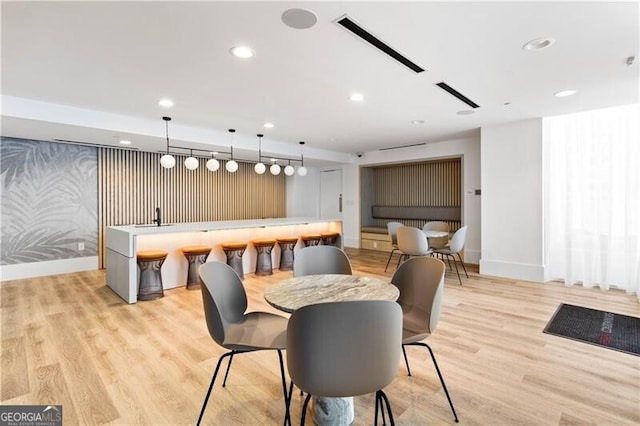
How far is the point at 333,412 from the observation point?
1.77 m

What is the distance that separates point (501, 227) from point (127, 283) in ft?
18.8

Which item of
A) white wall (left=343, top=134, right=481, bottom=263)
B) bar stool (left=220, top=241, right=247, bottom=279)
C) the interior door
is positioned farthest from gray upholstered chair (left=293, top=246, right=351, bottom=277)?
the interior door

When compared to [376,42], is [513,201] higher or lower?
lower

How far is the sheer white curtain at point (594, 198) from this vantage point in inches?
167

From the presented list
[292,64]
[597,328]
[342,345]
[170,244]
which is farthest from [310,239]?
[342,345]

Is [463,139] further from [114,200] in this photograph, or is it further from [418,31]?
[114,200]

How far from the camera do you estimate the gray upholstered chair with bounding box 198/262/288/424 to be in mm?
1759

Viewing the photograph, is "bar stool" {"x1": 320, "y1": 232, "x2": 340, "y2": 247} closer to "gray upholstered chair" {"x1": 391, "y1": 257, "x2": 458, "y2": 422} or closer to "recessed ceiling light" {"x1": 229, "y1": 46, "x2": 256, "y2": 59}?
"gray upholstered chair" {"x1": 391, "y1": 257, "x2": 458, "y2": 422}

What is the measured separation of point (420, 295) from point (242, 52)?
2414mm

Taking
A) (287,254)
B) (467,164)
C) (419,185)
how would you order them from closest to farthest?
1. (287,254)
2. (467,164)
3. (419,185)

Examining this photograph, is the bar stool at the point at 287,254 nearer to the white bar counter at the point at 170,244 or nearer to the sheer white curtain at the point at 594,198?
the white bar counter at the point at 170,244

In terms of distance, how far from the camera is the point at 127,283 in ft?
13.1

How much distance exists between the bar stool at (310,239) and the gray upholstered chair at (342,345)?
477 cm

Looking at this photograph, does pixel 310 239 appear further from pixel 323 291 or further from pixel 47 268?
pixel 47 268
